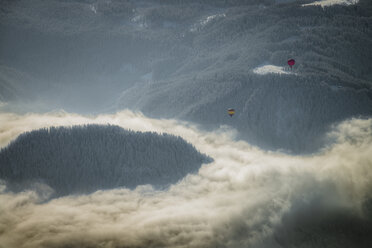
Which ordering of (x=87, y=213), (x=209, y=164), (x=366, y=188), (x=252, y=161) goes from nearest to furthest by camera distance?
(x=87, y=213), (x=366, y=188), (x=209, y=164), (x=252, y=161)

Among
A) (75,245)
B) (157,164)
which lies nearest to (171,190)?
(157,164)

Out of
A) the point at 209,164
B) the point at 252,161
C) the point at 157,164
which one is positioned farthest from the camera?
the point at 252,161

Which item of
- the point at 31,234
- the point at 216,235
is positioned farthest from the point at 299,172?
the point at 31,234

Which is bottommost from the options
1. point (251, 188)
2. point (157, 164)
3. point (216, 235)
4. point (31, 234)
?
point (216, 235)

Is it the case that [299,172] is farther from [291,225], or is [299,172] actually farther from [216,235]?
[216,235]

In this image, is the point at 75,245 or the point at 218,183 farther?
the point at 218,183

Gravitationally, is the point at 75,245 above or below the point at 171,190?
below

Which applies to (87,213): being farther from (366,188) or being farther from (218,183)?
(366,188)
